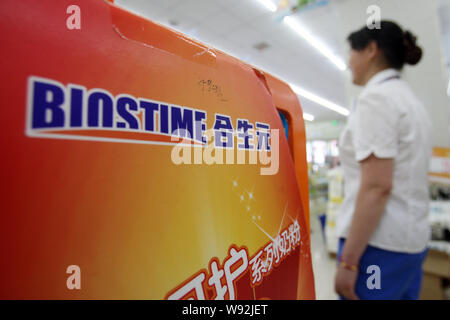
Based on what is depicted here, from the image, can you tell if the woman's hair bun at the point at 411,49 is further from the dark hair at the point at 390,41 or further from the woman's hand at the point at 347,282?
the woman's hand at the point at 347,282

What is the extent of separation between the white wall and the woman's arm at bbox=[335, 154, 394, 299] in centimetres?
194

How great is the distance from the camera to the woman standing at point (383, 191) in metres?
0.68

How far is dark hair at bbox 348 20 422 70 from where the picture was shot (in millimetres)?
782

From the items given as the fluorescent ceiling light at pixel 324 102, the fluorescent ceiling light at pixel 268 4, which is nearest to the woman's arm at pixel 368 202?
the fluorescent ceiling light at pixel 268 4

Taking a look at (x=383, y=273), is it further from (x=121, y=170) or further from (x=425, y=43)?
(x=425, y=43)

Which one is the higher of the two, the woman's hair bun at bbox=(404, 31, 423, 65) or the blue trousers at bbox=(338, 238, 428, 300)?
the woman's hair bun at bbox=(404, 31, 423, 65)

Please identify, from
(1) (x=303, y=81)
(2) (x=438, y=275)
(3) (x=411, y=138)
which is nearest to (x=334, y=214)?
(2) (x=438, y=275)

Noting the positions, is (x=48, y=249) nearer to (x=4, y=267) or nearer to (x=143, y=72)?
(x=4, y=267)

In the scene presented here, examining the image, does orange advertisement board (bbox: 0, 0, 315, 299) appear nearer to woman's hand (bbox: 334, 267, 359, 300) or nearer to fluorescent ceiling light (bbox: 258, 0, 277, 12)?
woman's hand (bbox: 334, 267, 359, 300)

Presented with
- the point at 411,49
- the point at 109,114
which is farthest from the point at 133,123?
the point at 411,49

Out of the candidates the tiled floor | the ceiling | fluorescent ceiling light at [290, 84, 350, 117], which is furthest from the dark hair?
fluorescent ceiling light at [290, 84, 350, 117]

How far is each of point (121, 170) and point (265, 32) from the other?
3458 millimetres

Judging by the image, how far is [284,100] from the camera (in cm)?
46

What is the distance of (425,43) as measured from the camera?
2199 mm
